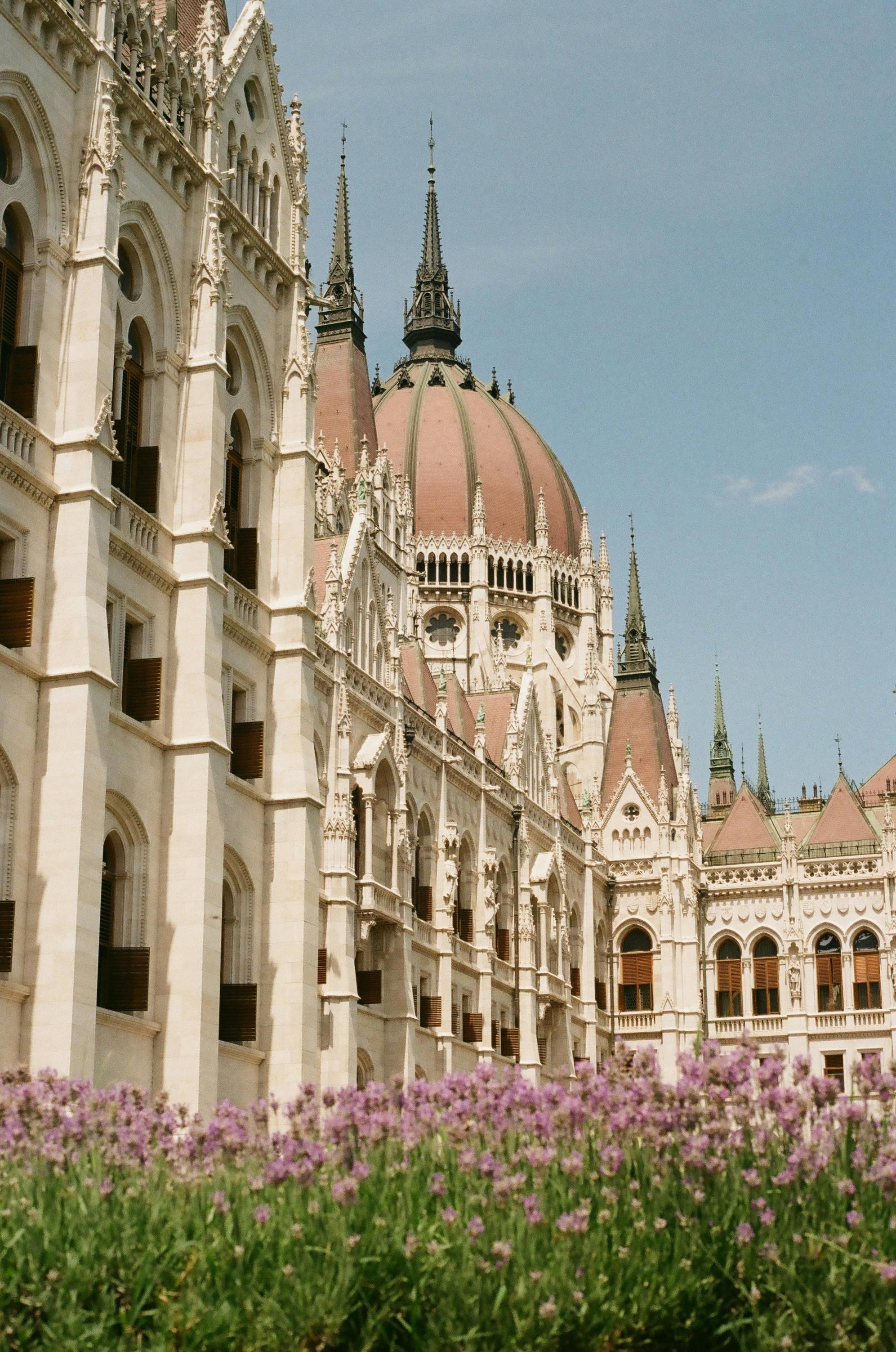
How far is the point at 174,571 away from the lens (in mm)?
30484

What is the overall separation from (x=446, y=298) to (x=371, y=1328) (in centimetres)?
9889

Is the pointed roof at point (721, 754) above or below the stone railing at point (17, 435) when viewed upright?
above

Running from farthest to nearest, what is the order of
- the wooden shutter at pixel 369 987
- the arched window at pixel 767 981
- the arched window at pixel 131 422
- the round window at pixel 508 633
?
1. the round window at pixel 508 633
2. the arched window at pixel 767 981
3. the wooden shutter at pixel 369 987
4. the arched window at pixel 131 422

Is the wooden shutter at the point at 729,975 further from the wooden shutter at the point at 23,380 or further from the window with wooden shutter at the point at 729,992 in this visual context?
the wooden shutter at the point at 23,380

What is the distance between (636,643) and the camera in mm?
85562

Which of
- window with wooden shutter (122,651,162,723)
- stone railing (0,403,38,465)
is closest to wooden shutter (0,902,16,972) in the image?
window with wooden shutter (122,651,162,723)

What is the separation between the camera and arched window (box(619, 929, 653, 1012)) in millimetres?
71750

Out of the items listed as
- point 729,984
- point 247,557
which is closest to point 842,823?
point 729,984

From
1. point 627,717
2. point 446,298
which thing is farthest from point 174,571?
point 446,298

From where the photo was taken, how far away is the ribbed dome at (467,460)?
9138 centimetres

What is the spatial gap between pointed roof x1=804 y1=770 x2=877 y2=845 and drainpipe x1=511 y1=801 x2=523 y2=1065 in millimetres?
17889

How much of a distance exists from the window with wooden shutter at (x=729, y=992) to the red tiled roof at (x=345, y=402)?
84.4ft

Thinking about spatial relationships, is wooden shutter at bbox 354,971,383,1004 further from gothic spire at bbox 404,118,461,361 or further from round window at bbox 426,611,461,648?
gothic spire at bbox 404,118,461,361

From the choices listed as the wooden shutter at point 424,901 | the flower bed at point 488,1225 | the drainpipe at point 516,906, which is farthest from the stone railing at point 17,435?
the drainpipe at point 516,906
